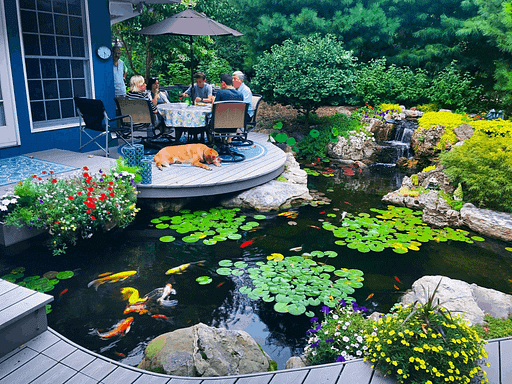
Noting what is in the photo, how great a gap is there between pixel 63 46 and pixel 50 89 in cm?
72

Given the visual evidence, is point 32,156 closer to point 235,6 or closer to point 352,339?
point 352,339

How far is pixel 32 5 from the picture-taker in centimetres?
598

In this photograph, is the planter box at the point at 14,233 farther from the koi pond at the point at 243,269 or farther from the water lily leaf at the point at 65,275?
the water lily leaf at the point at 65,275

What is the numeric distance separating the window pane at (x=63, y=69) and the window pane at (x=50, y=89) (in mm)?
155

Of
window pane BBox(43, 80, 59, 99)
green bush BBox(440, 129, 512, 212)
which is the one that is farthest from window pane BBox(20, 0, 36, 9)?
green bush BBox(440, 129, 512, 212)

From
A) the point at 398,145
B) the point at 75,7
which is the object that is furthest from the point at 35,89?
the point at 398,145

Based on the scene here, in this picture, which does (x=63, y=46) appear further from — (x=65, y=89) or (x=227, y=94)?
(x=227, y=94)

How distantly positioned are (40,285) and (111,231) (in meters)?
1.32

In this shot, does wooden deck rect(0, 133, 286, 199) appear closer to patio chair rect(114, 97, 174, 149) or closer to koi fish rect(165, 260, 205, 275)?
patio chair rect(114, 97, 174, 149)

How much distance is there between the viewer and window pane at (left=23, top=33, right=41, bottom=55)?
606 cm

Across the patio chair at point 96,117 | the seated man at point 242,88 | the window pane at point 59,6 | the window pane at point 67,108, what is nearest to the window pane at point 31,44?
the window pane at point 59,6

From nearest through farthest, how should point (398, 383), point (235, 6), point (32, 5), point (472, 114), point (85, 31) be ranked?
point (398, 383)
point (32, 5)
point (85, 31)
point (472, 114)
point (235, 6)

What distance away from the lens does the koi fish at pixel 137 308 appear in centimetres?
346

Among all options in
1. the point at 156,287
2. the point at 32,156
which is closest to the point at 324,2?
the point at 32,156
